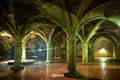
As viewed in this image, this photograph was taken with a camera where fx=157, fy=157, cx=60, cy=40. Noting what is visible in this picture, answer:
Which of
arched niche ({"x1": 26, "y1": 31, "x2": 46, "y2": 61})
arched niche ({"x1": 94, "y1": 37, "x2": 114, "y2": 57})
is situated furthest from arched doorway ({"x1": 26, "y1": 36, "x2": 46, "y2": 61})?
arched niche ({"x1": 94, "y1": 37, "x2": 114, "y2": 57})

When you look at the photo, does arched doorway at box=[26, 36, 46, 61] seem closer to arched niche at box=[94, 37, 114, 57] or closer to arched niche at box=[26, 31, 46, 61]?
arched niche at box=[26, 31, 46, 61]

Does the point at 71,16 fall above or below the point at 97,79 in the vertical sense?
above

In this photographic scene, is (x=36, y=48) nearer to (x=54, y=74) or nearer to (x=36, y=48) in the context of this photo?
(x=36, y=48)

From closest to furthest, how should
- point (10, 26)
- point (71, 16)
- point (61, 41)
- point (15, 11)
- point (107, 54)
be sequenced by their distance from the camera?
1. point (71, 16)
2. point (15, 11)
3. point (10, 26)
4. point (61, 41)
5. point (107, 54)

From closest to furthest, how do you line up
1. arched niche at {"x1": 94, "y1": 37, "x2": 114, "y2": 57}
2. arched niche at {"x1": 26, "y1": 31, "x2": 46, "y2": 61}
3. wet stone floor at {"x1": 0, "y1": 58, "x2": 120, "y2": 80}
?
wet stone floor at {"x1": 0, "y1": 58, "x2": 120, "y2": 80} < arched niche at {"x1": 26, "y1": 31, "x2": 46, "y2": 61} < arched niche at {"x1": 94, "y1": 37, "x2": 114, "y2": 57}

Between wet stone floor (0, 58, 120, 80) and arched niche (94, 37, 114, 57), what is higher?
arched niche (94, 37, 114, 57)

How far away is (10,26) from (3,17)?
0.93 metres

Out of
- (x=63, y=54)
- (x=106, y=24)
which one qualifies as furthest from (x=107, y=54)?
(x=106, y=24)

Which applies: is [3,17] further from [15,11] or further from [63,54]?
[63,54]

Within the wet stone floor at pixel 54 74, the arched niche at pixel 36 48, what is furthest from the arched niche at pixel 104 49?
the wet stone floor at pixel 54 74

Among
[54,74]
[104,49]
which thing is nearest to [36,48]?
[104,49]

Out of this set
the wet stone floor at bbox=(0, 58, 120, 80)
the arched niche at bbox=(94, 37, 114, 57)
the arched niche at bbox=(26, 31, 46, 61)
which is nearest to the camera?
the wet stone floor at bbox=(0, 58, 120, 80)

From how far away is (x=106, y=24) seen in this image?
53.2 feet

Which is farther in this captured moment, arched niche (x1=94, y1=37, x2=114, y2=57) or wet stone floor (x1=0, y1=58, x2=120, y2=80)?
arched niche (x1=94, y1=37, x2=114, y2=57)
